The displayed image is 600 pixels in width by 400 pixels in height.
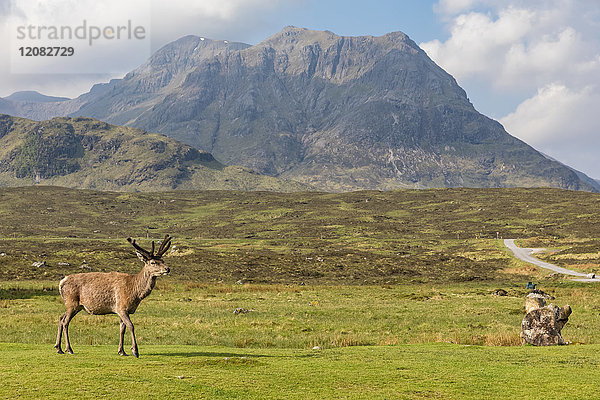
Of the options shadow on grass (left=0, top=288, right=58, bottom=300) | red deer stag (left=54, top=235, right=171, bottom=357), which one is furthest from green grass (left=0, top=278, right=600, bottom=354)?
red deer stag (left=54, top=235, right=171, bottom=357)

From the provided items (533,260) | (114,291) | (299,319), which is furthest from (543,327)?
(533,260)

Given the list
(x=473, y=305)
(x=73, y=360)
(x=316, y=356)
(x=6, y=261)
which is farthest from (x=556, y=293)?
(x=6, y=261)

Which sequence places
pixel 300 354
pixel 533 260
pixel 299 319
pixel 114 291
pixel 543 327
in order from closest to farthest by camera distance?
pixel 114 291 → pixel 300 354 → pixel 543 327 → pixel 299 319 → pixel 533 260

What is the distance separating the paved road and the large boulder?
216 ft

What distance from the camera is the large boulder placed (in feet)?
92.4

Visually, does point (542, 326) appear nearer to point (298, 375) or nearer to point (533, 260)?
point (298, 375)

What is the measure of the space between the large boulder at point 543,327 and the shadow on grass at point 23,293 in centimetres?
5149

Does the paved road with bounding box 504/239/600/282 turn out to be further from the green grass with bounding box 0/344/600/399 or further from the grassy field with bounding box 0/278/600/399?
the green grass with bounding box 0/344/600/399

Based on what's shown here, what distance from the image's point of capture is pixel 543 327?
92.7 feet

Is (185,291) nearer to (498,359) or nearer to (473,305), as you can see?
(473,305)

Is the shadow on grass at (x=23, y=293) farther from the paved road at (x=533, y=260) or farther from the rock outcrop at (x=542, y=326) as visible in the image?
the paved road at (x=533, y=260)

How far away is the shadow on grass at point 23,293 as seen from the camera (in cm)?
5832

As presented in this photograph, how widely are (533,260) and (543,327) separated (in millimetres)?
106440

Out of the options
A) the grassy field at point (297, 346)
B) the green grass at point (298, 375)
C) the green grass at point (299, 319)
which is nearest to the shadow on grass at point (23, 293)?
the green grass at point (299, 319)
